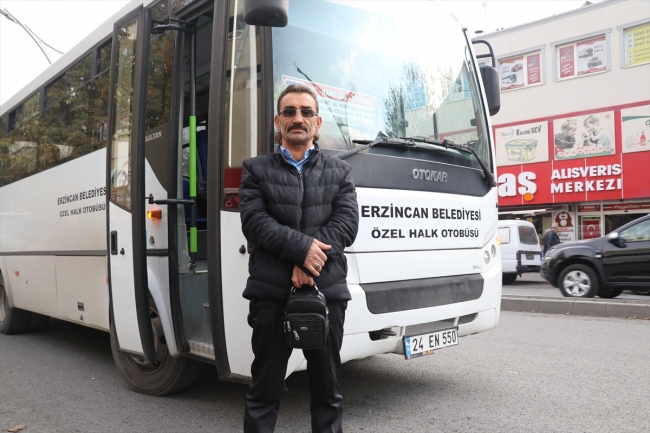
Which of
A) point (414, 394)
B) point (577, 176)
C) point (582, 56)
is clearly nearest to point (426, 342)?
point (414, 394)

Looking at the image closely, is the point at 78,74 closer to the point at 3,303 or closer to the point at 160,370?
the point at 160,370

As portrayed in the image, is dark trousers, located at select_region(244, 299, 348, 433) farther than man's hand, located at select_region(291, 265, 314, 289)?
Yes

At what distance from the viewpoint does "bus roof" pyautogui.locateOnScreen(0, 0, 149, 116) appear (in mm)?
5673

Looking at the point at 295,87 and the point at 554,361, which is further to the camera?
the point at 554,361

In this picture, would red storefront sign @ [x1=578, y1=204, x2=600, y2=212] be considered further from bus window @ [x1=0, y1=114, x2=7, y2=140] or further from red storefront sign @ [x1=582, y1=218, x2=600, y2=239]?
bus window @ [x1=0, y1=114, x2=7, y2=140]

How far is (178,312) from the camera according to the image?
475cm

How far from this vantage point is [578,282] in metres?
12.4

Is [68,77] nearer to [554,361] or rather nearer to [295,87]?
[295,87]

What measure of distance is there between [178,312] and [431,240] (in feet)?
6.35

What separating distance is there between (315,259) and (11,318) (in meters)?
7.39

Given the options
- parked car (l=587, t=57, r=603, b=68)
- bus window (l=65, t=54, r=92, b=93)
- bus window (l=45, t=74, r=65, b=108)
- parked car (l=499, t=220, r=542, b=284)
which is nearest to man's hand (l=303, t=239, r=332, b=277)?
bus window (l=65, t=54, r=92, b=93)

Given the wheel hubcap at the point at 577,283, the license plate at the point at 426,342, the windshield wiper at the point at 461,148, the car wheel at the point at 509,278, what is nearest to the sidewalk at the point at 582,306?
the wheel hubcap at the point at 577,283

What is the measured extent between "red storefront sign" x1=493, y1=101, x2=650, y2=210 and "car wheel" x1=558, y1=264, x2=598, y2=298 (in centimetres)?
1380

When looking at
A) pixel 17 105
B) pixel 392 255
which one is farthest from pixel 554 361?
pixel 17 105
